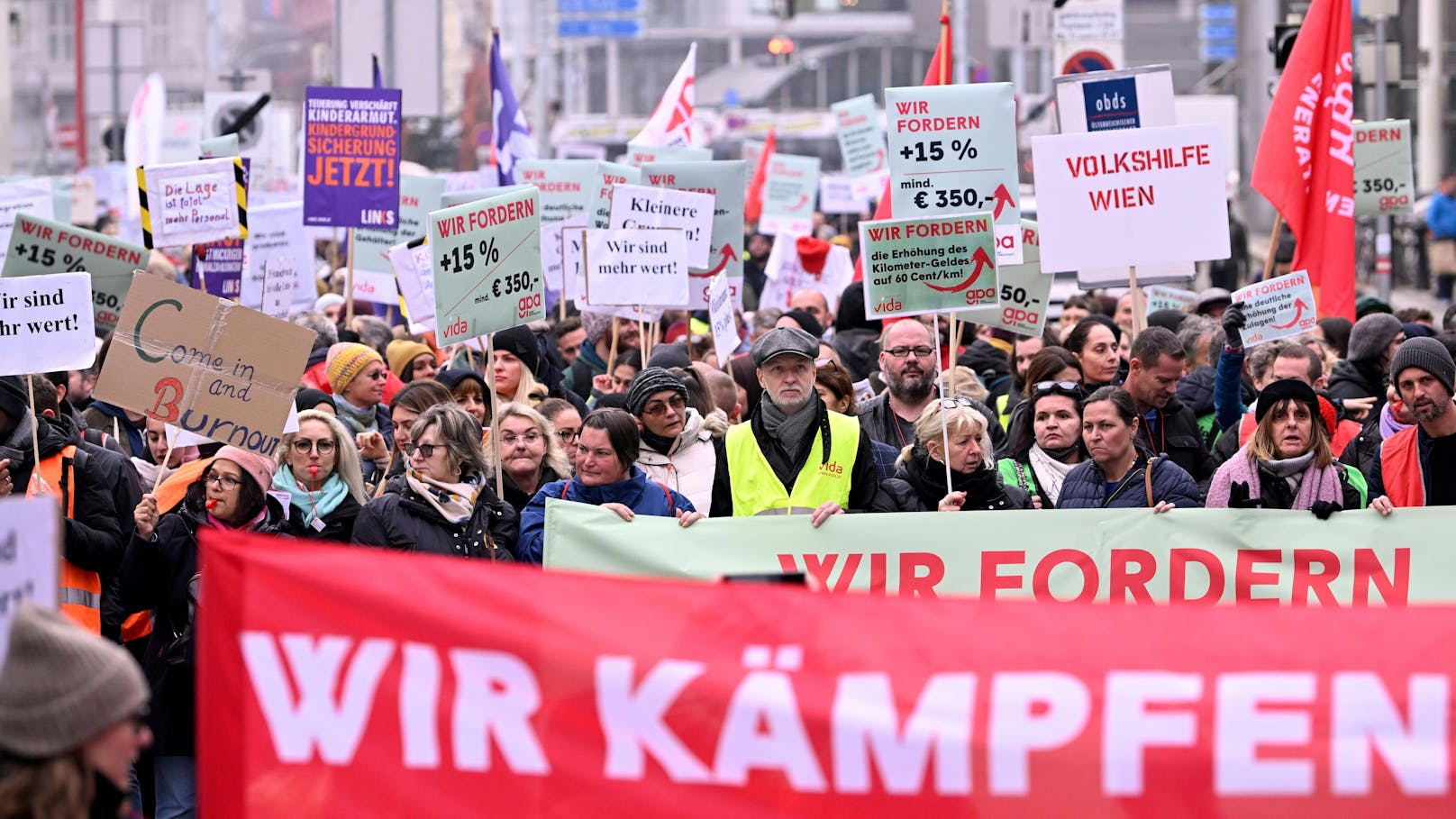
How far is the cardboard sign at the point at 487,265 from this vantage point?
802 centimetres

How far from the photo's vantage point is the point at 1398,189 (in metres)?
13.2

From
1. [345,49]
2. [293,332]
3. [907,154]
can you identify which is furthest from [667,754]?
[345,49]

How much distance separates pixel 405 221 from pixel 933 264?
707 cm

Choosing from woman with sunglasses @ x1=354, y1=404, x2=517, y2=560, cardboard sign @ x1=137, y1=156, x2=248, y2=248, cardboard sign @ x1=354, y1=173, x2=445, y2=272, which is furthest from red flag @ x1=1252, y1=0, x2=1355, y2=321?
cardboard sign @ x1=354, y1=173, x2=445, y2=272

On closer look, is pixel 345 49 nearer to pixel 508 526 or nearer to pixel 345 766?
pixel 508 526

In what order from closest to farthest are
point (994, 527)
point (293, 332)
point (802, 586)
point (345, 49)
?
point (802, 586), point (994, 527), point (293, 332), point (345, 49)

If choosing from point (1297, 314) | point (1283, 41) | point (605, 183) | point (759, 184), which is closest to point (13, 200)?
point (605, 183)

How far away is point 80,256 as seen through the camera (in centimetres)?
993

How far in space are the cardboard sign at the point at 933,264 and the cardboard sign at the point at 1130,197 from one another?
47.1 inches

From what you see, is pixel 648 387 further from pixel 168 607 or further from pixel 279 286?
pixel 279 286

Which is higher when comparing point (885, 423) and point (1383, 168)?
point (1383, 168)

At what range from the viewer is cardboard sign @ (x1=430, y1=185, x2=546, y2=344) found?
8.02 metres

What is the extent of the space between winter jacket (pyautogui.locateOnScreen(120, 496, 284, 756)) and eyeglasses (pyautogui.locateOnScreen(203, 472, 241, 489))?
0.11 m

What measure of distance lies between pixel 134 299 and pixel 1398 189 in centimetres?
884
